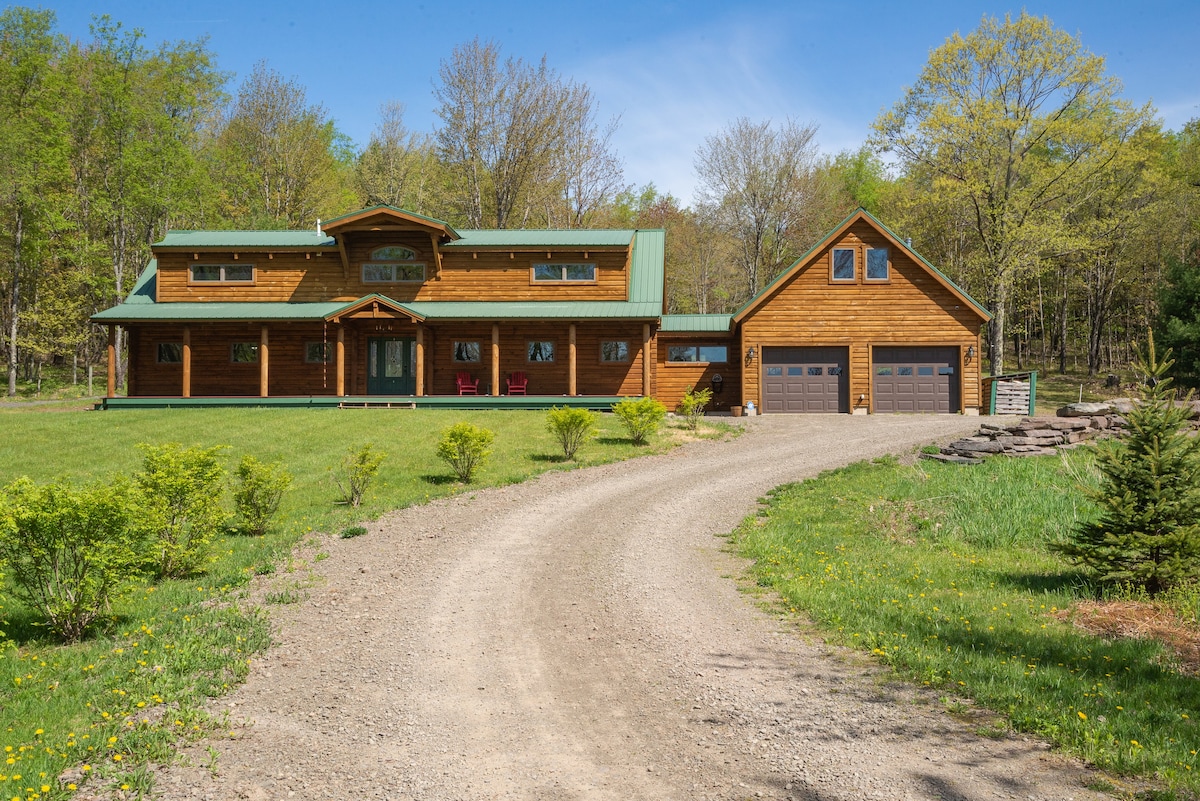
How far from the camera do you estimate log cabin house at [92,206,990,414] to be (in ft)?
94.2

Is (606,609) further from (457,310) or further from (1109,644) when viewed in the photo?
(457,310)

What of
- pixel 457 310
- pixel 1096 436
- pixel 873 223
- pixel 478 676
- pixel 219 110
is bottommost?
pixel 478 676

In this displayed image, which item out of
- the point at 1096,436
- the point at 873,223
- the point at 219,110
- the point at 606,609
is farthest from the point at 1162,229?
the point at 219,110

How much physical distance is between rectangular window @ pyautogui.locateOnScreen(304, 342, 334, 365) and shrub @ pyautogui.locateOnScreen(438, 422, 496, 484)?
626 inches

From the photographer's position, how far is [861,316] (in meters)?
28.6

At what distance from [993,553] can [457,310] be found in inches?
862

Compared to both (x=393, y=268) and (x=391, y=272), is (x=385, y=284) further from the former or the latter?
(x=393, y=268)

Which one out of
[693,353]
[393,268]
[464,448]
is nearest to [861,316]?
[693,353]

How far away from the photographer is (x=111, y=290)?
38031 mm

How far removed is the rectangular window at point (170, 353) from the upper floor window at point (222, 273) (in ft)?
8.58

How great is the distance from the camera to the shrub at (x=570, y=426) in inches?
734

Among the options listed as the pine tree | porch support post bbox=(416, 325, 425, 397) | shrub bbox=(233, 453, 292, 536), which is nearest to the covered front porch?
porch support post bbox=(416, 325, 425, 397)

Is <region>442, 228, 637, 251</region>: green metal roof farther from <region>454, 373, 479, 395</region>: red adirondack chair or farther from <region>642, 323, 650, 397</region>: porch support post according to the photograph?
→ <region>454, 373, 479, 395</region>: red adirondack chair

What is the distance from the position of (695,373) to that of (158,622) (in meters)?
24.1
